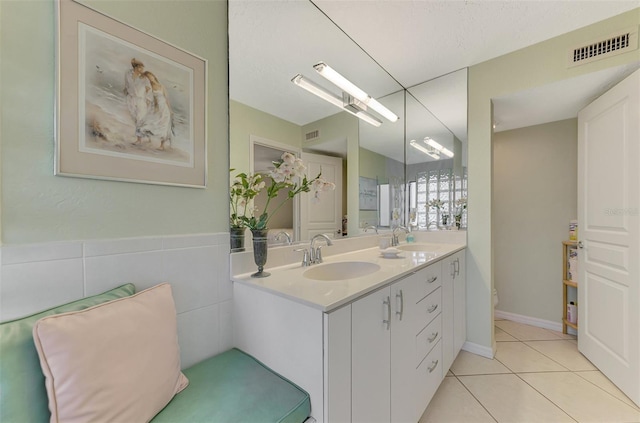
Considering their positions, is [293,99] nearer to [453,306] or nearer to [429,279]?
[429,279]

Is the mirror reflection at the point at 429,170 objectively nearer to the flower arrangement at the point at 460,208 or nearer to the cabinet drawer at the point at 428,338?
the flower arrangement at the point at 460,208

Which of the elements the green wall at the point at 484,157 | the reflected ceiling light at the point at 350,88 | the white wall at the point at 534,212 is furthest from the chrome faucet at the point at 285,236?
the white wall at the point at 534,212

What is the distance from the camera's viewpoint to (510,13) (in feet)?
5.12

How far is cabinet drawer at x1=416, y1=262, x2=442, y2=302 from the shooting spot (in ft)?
4.48

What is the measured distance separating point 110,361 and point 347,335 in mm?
700

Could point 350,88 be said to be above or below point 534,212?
above

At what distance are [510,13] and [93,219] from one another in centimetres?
244

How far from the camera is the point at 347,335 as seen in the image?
872mm

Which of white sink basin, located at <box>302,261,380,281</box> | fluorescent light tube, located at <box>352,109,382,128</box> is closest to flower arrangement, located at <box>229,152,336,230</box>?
white sink basin, located at <box>302,261,380,281</box>

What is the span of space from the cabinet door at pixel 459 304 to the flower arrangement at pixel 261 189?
56.6 inches

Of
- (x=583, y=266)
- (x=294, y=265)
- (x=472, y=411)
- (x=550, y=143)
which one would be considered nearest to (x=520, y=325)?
(x=583, y=266)

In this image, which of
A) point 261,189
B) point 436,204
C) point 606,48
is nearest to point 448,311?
point 436,204

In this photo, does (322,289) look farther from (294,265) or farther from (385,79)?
(385,79)

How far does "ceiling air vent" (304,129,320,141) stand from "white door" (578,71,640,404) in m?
1.94
